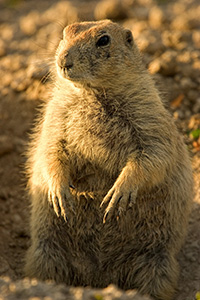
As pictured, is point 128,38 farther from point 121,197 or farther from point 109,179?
point 121,197

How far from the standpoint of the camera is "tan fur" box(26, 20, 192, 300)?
17.4 feet

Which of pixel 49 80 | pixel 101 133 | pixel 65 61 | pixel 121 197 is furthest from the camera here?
pixel 49 80

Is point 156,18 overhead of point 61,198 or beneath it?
overhead

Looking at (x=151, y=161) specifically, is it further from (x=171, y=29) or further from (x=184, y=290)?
(x=171, y=29)

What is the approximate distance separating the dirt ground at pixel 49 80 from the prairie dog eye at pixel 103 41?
975 millimetres

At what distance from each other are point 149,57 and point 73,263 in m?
3.32

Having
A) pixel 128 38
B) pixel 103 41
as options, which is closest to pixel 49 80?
pixel 128 38

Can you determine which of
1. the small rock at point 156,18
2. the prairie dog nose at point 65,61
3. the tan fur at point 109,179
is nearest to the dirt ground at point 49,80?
the small rock at point 156,18

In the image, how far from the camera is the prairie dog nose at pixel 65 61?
4.93m

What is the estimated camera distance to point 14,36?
871 cm

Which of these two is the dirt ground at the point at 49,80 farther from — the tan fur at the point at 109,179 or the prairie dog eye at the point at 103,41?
the prairie dog eye at the point at 103,41

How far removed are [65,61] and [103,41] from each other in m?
0.49

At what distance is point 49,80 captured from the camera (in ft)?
26.2

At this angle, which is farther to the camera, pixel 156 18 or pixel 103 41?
pixel 156 18
